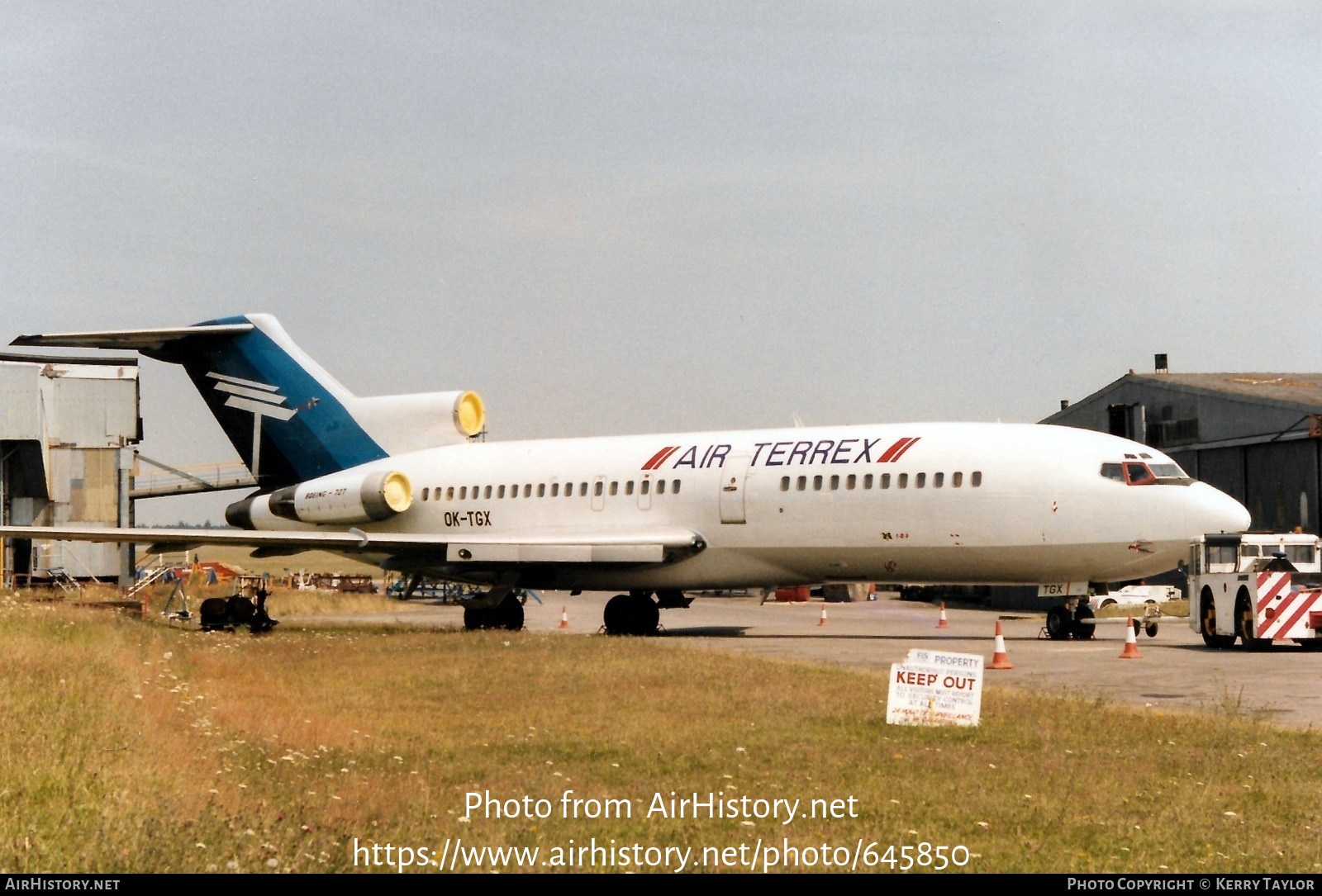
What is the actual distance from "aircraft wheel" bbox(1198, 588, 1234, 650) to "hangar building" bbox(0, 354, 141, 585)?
33.5 meters

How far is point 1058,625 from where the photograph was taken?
26844mm

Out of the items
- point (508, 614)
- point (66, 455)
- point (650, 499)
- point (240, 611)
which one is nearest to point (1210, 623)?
point (650, 499)

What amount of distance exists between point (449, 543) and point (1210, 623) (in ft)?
48.5

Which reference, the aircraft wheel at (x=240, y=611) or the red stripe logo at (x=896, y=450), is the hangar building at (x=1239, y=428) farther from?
the aircraft wheel at (x=240, y=611)

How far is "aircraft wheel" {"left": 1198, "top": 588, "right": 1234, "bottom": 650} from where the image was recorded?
24.5 meters

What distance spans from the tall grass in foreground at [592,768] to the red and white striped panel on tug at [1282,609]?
28.2 ft

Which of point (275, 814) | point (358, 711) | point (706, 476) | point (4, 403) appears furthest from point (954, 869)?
point (4, 403)

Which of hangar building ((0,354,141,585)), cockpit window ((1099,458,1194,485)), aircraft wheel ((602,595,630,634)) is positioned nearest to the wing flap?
aircraft wheel ((602,595,630,634))

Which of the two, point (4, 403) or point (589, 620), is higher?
point (4, 403)

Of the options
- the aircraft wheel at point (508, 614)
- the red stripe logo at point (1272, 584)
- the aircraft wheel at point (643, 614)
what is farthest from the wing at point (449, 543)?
the red stripe logo at point (1272, 584)

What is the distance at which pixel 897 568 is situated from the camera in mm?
26766

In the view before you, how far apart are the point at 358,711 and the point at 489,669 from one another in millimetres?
4519

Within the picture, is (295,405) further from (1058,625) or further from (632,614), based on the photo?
(1058,625)
